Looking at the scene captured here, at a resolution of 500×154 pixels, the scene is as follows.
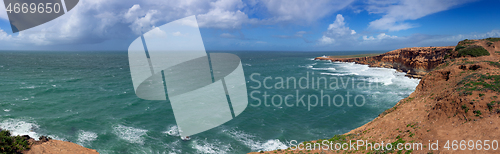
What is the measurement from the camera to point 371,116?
1049 inches

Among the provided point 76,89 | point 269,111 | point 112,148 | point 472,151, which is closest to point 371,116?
point 269,111

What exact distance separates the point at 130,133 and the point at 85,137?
12.3ft

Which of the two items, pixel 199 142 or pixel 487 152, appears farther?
pixel 199 142

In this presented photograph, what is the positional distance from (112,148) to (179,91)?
64.9 ft

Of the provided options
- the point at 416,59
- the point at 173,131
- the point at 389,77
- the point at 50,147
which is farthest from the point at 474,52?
the point at 50,147

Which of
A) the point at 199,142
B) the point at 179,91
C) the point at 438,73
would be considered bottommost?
the point at 199,142

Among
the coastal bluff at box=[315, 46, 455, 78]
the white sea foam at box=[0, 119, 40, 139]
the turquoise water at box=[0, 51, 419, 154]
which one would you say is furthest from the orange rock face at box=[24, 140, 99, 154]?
the coastal bluff at box=[315, 46, 455, 78]

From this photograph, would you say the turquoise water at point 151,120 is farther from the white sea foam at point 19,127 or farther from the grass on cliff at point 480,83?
the grass on cliff at point 480,83

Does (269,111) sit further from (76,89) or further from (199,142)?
(76,89)

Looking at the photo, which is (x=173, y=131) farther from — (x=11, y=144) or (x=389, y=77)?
(x=389, y=77)

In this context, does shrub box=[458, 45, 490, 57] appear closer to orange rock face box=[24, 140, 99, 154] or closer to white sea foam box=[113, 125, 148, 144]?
white sea foam box=[113, 125, 148, 144]

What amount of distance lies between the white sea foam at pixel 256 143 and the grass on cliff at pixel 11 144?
14.6 meters

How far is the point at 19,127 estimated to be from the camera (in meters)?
21.8

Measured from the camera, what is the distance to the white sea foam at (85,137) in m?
19.8
